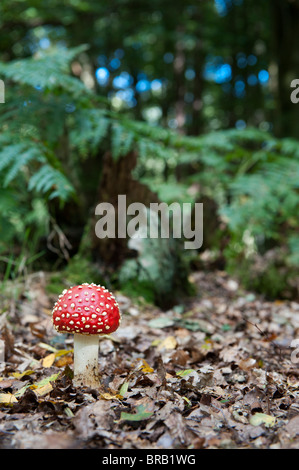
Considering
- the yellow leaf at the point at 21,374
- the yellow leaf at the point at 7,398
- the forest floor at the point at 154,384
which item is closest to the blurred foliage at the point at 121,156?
the forest floor at the point at 154,384

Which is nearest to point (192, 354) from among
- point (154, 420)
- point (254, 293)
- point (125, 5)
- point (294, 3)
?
point (154, 420)

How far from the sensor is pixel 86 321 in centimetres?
224

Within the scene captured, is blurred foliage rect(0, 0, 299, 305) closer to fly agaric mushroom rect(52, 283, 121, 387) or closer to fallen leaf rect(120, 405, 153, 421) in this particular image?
fly agaric mushroom rect(52, 283, 121, 387)

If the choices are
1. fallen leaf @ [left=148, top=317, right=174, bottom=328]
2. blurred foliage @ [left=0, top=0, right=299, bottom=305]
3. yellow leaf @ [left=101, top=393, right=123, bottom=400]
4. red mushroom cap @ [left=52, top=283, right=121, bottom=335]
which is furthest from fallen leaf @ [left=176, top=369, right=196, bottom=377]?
blurred foliage @ [left=0, top=0, right=299, bottom=305]

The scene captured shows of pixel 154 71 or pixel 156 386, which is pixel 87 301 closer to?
pixel 156 386

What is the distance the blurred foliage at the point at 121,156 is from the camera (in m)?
3.75

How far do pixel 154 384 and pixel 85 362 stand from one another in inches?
18.2

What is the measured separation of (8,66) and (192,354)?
3227 millimetres

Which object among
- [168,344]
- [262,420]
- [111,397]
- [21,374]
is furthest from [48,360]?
[262,420]

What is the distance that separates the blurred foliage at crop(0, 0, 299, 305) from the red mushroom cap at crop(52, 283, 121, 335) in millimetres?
1262

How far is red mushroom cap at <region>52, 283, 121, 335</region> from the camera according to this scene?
2.25 meters

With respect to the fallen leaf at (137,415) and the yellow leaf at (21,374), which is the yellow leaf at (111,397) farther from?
the yellow leaf at (21,374)

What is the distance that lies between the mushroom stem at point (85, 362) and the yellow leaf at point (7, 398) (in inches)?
15.1
